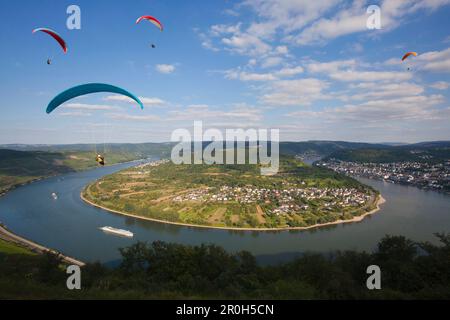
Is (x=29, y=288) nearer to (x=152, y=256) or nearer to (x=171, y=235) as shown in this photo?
(x=152, y=256)

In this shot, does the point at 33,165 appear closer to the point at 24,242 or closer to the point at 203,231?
the point at 24,242

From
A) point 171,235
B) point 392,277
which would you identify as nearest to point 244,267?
point 392,277

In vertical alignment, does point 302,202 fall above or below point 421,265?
below

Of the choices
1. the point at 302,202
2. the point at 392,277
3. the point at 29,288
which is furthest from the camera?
the point at 302,202

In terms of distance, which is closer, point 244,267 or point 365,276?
point 365,276

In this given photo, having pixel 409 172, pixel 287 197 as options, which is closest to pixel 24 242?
pixel 287 197

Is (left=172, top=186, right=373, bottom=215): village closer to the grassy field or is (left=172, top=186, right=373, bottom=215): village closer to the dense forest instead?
the grassy field
